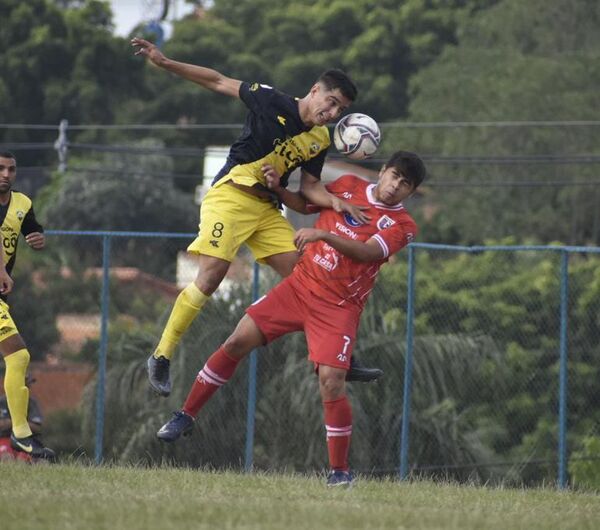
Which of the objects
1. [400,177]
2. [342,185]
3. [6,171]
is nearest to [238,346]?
[342,185]

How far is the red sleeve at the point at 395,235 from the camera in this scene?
9.23 meters

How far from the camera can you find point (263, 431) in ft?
52.1

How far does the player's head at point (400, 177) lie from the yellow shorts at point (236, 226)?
78cm

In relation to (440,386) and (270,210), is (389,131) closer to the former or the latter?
(440,386)

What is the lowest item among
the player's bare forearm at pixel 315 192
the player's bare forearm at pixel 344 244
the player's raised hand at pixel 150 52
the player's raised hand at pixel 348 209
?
the player's bare forearm at pixel 344 244

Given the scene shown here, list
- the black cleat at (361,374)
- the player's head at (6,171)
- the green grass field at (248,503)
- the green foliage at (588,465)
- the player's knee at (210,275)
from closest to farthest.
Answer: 1. the green grass field at (248,503)
2. the player's knee at (210,275)
3. the black cleat at (361,374)
4. the player's head at (6,171)
5. the green foliage at (588,465)

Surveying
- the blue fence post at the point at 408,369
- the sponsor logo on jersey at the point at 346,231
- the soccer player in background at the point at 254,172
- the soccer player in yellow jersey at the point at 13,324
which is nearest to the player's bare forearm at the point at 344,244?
the sponsor logo on jersey at the point at 346,231

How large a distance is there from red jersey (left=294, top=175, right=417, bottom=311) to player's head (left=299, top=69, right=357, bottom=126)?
47cm

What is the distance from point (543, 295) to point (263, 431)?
8.24 metres

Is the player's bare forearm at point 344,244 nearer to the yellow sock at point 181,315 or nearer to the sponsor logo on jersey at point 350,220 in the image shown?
the sponsor logo on jersey at point 350,220

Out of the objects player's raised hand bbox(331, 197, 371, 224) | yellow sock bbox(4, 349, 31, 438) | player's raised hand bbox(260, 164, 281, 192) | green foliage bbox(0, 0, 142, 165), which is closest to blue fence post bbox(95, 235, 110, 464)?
yellow sock bbox(4, 349, 31, 438)

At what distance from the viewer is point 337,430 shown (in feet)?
30.9

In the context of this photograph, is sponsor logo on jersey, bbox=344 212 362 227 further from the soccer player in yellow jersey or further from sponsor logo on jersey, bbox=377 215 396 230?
the soccer player in yellow jersey

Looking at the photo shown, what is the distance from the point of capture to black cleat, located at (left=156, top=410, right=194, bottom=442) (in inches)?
377
